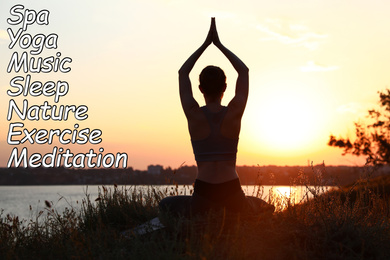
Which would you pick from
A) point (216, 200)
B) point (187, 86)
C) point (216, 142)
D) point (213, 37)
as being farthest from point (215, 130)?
point (213, 37)

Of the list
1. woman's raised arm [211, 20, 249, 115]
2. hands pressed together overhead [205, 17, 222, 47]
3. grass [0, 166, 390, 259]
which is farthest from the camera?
hands pressed together overhead [205, 17, 222, 47]

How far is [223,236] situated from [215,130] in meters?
1.39

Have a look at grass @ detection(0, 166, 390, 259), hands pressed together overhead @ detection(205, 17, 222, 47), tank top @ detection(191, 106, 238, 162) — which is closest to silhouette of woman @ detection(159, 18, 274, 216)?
tank top @ detection(191, 106, 238, 162)

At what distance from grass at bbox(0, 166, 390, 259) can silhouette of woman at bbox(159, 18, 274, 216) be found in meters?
0.35

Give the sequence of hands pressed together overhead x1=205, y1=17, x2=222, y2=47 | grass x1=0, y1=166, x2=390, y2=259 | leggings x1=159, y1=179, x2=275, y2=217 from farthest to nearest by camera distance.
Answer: hands pressed together overhead x1=205, y1=17, x2=222, y2=47 < leggings x1=159, y1=179, x2=275, y2=217 < grass x1=0, y1=166, x2=390, y2=259

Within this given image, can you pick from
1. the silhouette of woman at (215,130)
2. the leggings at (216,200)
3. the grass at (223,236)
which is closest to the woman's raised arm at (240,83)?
the silhouette of woman at (215,130)

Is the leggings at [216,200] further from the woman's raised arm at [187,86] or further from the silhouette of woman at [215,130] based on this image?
the woman's raised arm at [187,86]

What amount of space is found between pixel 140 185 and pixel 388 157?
30.3 metres

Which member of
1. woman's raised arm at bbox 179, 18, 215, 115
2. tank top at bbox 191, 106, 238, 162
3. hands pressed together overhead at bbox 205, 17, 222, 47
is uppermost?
hands pressed together overhead at bbox 205, 17, 222, 47

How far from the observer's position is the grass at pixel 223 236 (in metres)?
5.32

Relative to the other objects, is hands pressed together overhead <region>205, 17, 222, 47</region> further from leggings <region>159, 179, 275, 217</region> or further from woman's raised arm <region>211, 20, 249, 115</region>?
leggings <region>159, 179, 275, 217</region>

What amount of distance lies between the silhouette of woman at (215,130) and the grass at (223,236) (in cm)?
35

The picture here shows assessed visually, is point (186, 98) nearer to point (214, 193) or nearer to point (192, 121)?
point (192, 121)

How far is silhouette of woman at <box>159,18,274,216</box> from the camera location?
578 cm
